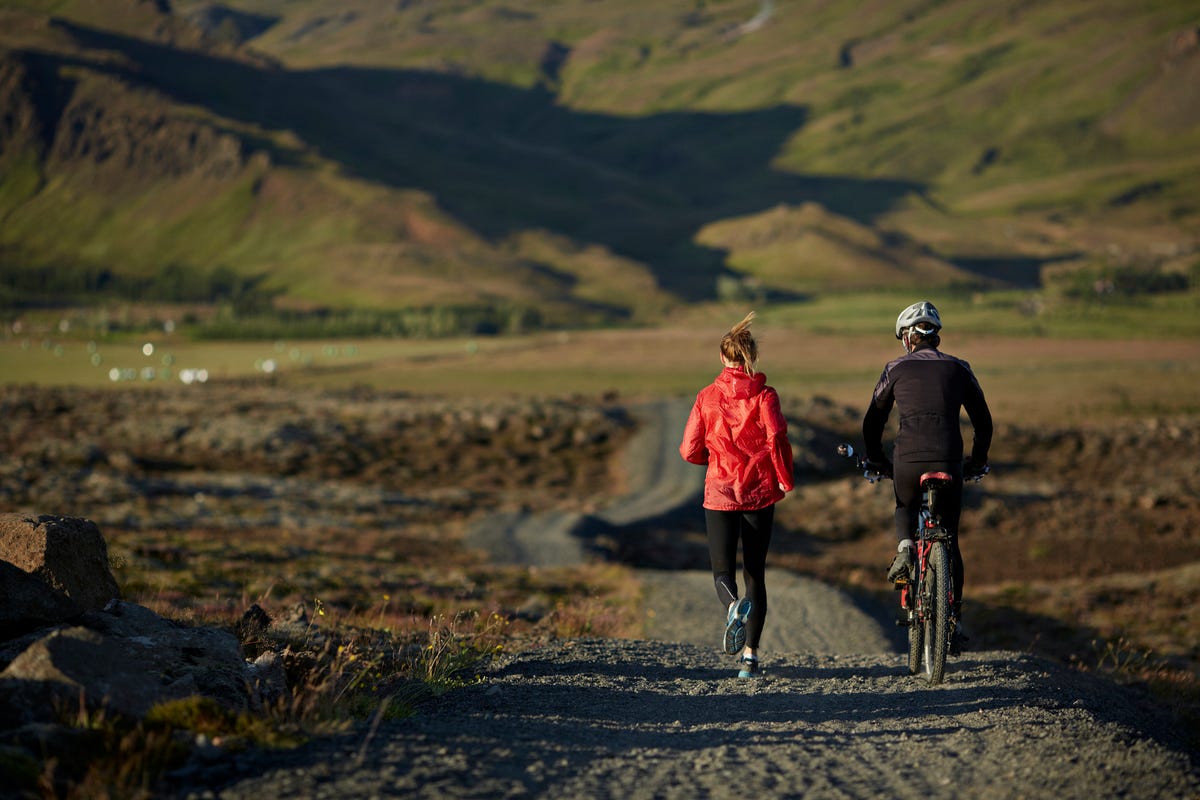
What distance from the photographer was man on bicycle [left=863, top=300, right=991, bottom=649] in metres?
11.0

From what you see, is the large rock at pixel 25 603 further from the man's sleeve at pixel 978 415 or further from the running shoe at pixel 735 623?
the man's sleeve at pixel 978 415

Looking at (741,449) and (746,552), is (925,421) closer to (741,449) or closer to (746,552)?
(741,449)

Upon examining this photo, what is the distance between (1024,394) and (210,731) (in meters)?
107

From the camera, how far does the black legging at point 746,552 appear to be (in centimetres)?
1168

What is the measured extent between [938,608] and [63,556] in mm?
8115

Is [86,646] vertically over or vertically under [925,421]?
under

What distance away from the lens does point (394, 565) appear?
33.1 metres

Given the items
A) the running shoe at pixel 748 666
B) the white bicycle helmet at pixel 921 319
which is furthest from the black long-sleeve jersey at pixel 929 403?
the running shoe at pixel 748 666

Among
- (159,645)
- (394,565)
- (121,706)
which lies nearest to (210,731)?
(121,706)

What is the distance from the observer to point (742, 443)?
38.0 ft

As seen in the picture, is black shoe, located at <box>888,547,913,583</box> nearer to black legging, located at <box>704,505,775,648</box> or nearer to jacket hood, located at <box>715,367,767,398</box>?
black legging, located at <box>704,505,775,648</box>

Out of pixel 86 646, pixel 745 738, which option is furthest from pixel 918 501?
pixel 86 646

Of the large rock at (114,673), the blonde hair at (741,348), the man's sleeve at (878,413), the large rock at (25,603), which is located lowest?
the large rock at (114,673)

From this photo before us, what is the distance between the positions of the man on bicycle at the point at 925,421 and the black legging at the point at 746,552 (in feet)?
4.45
